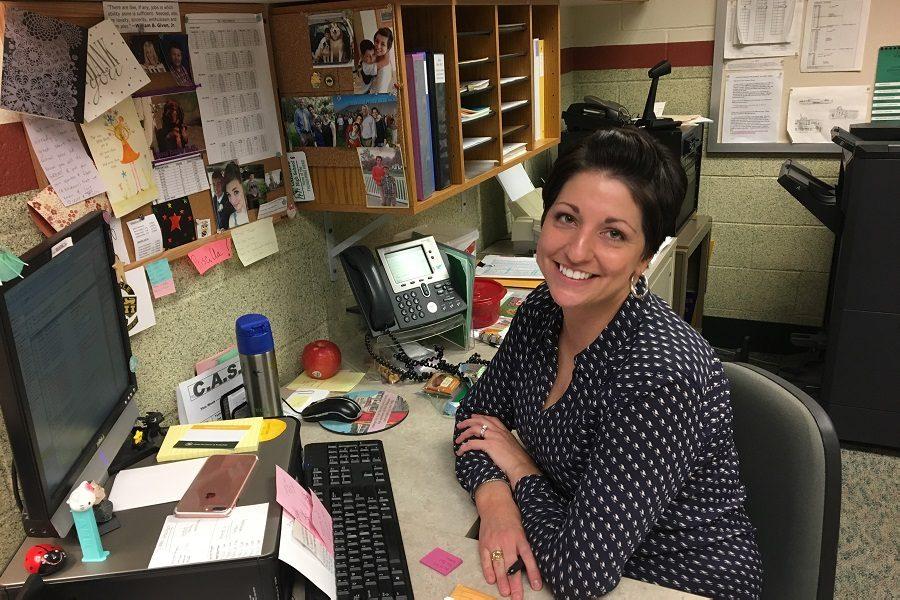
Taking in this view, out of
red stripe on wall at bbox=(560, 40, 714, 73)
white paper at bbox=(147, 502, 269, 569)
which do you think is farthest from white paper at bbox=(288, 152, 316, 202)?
red stripe on wall at bbox=(560, 40, 714, 73)

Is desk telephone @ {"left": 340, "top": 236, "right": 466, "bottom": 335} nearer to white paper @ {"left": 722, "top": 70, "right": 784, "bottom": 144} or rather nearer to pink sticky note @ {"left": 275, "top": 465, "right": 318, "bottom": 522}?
pink sticky note @ {"left": 275, "top": 465, "right": 318, "bottom": 522}

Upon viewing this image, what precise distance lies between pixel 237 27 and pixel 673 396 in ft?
3.78

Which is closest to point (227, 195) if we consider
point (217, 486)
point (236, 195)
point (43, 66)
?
point (236, 195)

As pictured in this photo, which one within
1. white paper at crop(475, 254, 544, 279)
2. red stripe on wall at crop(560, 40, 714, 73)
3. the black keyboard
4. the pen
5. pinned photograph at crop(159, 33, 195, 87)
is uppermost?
pinned photograph at crop(159, 33, 195, 87)

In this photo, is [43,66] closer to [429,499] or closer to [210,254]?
[210,254]

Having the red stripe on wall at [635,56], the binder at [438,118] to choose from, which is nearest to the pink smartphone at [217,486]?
the binder at [438,118]

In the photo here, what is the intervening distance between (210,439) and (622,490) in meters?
0.68

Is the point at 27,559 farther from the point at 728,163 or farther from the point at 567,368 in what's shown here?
the point at 728,163

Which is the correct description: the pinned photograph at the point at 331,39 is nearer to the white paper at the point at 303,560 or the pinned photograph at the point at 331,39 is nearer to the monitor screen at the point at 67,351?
the monitor screen at the point at 67,351

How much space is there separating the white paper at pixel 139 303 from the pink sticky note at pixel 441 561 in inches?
26.4

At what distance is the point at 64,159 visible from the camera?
108 centimetres

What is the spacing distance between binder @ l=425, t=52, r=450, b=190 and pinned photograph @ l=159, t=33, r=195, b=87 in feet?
1.67

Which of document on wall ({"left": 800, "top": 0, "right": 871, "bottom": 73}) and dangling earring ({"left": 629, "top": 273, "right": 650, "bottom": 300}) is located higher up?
document on wall ({"left": 800, "top": 0, "right": 871, "bottom": 73})

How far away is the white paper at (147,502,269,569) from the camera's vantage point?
0.83 meters
